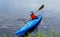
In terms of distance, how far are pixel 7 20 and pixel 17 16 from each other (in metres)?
1.26

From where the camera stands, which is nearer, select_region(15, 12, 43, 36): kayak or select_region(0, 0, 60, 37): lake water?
select_region(15, 12, 43, 36): kayak

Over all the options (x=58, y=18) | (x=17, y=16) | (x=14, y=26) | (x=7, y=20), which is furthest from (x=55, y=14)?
(x=14, y=26)

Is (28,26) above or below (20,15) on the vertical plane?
above

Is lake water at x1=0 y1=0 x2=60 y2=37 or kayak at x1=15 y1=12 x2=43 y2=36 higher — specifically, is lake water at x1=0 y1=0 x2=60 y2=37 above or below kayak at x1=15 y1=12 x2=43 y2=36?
below

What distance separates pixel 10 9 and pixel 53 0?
14.1 feet

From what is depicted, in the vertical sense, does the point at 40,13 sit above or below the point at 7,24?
above

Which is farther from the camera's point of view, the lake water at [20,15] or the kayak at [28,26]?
the lake water at [20,15]

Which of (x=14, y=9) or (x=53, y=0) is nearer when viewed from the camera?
(x=14, y=9)

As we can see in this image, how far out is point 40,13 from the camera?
845 cm

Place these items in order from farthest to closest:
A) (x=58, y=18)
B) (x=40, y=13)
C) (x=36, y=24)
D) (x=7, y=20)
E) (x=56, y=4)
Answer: (x=56, y=4)
(x=58, y=18)
(x=7, y=20)
(x=40, y=13)
(x=36, y=24)

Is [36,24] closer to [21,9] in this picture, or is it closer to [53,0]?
[21,9]

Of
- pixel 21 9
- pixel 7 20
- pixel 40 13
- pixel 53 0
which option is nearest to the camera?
pixel 40 13

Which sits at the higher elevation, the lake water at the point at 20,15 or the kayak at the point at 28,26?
the kayak at the point at 28,26

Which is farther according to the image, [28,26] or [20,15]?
[20,15]
